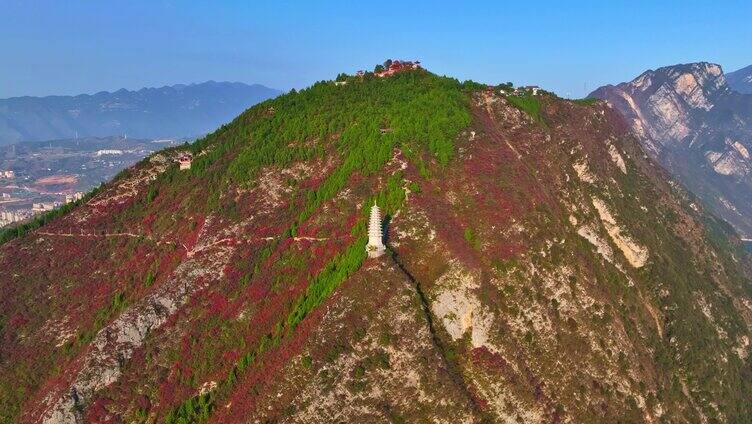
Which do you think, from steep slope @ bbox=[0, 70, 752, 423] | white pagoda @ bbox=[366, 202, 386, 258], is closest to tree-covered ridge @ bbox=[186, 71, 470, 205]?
steep slope @ bbox=[0, 70, 752, 423]

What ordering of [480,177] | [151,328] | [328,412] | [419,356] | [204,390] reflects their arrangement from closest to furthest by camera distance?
[328,412] → [419,356] → [204,390] → [151,328] → [480,177]

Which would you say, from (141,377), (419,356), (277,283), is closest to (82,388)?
(141,377)

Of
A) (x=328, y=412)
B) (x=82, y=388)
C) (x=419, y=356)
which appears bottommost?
(x=82, y=388)

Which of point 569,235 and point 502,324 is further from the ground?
point 569,235

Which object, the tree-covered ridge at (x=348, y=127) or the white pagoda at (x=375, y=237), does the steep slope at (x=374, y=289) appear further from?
the white pagoda at (x=375, y=237)

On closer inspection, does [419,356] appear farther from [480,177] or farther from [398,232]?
[480,177]

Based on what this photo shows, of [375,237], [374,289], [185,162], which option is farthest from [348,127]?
[374,289]
